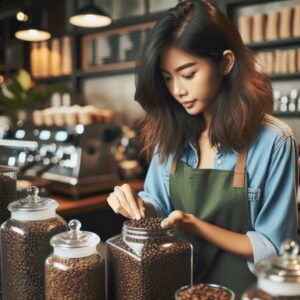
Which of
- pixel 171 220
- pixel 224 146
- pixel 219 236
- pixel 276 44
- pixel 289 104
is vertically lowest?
pixel 219 236

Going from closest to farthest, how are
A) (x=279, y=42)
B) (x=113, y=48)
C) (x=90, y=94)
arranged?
(x=279, y=42) → (x=113, y=48) → (x=90, y=94)

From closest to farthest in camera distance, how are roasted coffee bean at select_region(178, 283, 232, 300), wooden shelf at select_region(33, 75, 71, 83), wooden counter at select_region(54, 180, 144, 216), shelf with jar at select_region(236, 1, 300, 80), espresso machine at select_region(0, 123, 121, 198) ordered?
roasted coffee bean at select_region(178, 283, 232, 300) → wooden counter at select_region(54, 180, 144, 216) → espresso machine at select_region(0, 123, 121, 198) → shelf with jar at select_region(236, 1, 300, 80) → wooden shelf at select_region(33, 75, 71, 83)

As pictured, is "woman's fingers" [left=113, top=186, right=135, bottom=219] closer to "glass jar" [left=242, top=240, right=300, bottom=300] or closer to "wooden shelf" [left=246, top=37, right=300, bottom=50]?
"glass jar" [left=242, top=240, right=300, bottom=300]

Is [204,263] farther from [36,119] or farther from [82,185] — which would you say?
[36,119]

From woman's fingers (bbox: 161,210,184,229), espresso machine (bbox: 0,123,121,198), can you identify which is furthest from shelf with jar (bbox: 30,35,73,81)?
woman's fingers (bbox: 161,210,184,229)

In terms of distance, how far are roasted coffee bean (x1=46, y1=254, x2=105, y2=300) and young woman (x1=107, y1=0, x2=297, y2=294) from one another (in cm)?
29

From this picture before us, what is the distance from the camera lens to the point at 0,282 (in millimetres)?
1133

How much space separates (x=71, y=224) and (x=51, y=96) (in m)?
3.50

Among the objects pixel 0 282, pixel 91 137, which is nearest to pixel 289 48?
pixel 91 137

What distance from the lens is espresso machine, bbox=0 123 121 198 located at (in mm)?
2926

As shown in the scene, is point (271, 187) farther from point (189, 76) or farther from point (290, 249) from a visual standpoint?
point (290, 249)

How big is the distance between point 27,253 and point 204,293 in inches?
16.6

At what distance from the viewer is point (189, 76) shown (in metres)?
1.28

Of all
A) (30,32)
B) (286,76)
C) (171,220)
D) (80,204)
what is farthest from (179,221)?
(30,32)
